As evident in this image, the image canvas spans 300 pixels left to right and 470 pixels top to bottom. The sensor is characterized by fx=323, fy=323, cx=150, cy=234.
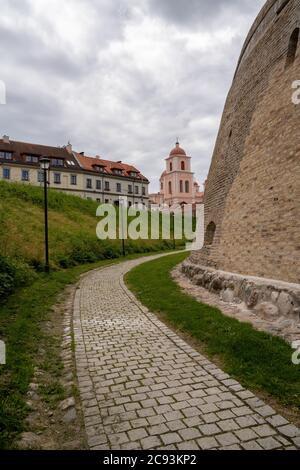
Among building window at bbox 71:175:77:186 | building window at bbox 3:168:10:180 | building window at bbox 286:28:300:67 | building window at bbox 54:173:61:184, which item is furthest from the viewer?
building window at bbox 71:175:77:186

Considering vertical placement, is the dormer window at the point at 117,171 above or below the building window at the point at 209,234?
above

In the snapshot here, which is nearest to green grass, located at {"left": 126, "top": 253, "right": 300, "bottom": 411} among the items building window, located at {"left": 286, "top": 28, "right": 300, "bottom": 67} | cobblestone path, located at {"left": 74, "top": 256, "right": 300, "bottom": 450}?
cobblestone path, located at {"left": 74, "top": 256, "right": 300, "bottom": 450}

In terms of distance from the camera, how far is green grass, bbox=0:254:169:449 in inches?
154

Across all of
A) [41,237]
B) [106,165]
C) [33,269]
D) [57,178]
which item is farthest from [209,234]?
[106,165]

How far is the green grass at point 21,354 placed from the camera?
12.8ft

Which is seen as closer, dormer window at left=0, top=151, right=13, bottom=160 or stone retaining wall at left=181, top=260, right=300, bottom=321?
stone retaining wall at left=181, top=260, right=300, bottom=321

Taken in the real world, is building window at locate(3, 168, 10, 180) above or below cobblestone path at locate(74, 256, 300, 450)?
above

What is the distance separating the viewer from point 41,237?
20.3 meters

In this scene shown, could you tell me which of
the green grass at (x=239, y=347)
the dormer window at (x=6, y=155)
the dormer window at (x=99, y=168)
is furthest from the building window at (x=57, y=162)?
the green grass at (x=239, y=347)

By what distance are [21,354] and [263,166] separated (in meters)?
7.71

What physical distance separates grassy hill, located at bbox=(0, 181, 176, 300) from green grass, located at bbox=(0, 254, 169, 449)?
3.43 feet

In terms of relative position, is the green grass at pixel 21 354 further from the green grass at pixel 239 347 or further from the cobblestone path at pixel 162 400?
the green grass at pixel 239 347

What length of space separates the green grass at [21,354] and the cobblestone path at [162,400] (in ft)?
1.90

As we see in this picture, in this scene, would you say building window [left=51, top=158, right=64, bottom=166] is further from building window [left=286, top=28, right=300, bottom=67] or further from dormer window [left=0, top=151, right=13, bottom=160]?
building window [left=286, top=28, right=300, bottom=67]
